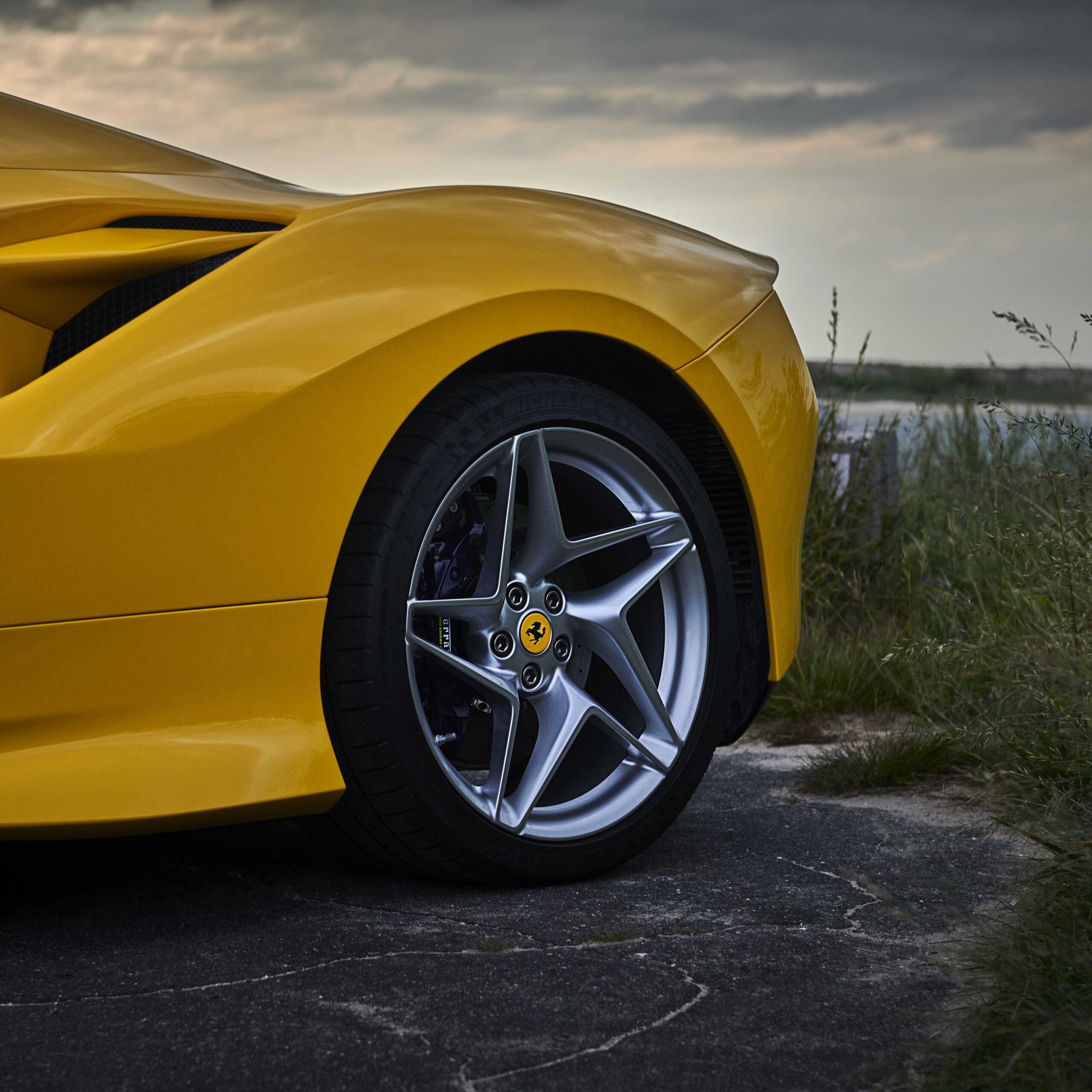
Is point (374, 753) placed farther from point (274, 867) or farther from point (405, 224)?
point (405, 224)

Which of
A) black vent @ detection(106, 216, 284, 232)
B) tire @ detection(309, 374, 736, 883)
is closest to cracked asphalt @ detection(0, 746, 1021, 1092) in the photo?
tire @ detection(309, 374, 736, 883)

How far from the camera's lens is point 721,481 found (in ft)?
8.47

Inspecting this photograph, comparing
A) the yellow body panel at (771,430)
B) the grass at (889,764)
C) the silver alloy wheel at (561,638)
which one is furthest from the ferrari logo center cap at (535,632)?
the grass at (889,764)

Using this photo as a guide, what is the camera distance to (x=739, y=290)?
260 cm

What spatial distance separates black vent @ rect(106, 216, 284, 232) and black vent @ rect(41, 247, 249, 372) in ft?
0.27

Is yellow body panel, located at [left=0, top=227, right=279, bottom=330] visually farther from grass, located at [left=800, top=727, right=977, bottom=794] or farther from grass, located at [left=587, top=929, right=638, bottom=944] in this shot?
grass, located at [left=800, top=727, right=977, bottom=794]

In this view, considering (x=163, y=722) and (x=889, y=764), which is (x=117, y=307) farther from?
(x=889, y=764)

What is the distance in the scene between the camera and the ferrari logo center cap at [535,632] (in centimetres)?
224

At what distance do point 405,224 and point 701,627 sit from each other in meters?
0.96

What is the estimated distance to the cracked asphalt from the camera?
5.04 ft

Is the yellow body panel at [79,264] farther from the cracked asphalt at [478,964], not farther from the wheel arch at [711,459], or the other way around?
the cracked asphalt at [478,964]

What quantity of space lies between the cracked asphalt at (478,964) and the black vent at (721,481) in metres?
0.59

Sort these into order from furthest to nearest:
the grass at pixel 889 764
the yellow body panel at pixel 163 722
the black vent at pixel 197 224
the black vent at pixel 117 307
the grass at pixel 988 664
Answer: the grass at pixel 889 764 → the black vent at pixel 197 224 → the black vent at pixel 117 307 → the yellow body panel at pixel 163 722 → the grass at pixel 988 664

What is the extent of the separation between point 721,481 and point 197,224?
1.13 m
